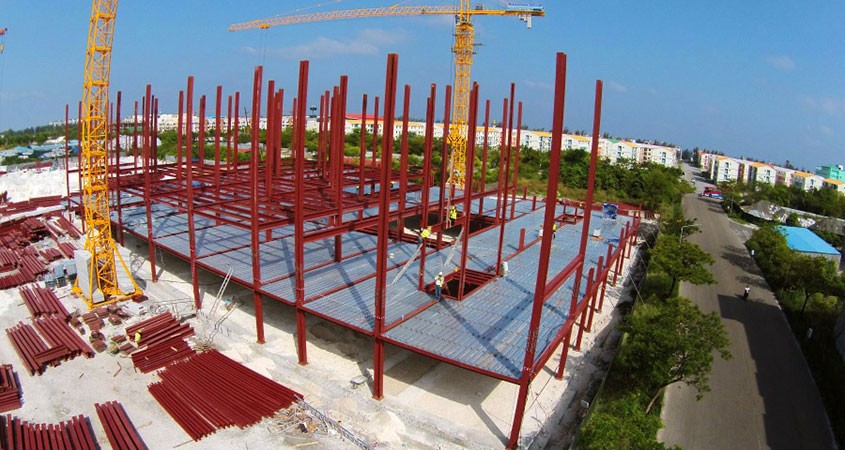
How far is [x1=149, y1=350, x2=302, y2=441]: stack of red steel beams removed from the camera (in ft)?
39.8

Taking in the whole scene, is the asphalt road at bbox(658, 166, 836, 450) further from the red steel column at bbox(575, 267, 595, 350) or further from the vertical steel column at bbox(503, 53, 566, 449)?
the vertical steel column at bbox(503, 53, 566, 449)

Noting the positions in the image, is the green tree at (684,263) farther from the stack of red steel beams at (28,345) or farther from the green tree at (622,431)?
Result: the stack of red steel beams at (28,345)

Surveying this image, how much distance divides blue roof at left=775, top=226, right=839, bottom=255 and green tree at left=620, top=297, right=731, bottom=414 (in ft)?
74.2

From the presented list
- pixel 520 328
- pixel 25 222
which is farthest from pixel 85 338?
pixel 25 222

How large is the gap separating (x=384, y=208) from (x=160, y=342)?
9535mm

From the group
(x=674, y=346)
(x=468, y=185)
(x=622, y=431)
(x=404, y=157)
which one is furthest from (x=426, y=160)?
(x=622, y=431)

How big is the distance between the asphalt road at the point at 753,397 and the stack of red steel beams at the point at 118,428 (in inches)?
523

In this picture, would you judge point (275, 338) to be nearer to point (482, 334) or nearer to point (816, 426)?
point (482, 334)

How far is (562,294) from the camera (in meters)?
16.6

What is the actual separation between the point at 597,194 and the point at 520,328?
38560 millimetres

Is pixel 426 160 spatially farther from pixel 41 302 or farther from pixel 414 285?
pixel 41 302

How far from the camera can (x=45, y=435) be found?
11203 mm

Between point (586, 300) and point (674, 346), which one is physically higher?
point (586, 300)

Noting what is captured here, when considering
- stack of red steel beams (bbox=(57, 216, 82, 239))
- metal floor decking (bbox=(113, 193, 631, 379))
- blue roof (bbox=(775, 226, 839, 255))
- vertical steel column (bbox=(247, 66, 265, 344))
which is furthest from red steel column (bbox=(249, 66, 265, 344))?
blue roof (bbox=(775, 226, 839, 255))
